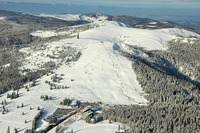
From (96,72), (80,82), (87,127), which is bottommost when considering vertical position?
(87,127)

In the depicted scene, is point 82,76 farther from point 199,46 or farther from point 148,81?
point 199,46

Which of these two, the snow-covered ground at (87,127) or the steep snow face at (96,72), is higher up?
the steep snow face at (96,72)

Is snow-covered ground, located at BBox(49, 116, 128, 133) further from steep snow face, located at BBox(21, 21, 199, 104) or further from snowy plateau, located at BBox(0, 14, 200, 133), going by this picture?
steep snow face, located at BBox(21, 21, 199, 104)

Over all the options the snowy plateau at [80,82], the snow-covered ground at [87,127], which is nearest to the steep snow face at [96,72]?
the snowy plateau at [80,82]

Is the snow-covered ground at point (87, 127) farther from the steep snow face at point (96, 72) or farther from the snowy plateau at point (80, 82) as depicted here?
the steep snow face at point (96, 72)

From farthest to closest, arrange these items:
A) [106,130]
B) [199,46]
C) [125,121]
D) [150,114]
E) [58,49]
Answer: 1. [199,46]
2. [58,49]
3. [150,114]
4. [125,121]
5. [106,130]

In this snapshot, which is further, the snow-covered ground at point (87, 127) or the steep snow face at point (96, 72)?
the steep snow face at point (96, 72)

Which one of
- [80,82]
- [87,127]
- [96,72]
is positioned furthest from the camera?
[96,72]

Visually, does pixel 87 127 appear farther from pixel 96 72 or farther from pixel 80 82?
pixel 96 72

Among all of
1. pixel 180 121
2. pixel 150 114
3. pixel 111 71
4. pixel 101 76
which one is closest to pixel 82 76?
pixel 101 76

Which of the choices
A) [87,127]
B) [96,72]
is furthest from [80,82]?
[87,127]

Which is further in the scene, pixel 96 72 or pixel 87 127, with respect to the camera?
pixel 96 72
